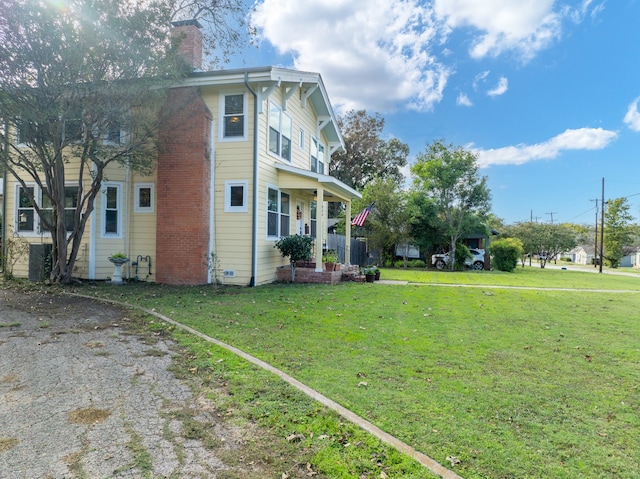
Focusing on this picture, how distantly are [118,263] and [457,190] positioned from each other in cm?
1876

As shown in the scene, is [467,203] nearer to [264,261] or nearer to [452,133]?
[452,133]

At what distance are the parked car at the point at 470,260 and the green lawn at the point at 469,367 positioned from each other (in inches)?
593

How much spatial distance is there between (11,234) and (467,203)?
71.4 feet

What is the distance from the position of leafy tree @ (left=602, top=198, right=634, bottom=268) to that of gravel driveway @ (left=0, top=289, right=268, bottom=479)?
163 feet

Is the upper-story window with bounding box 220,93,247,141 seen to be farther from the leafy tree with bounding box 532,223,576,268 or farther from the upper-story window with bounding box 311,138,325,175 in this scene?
the leafy tree with bounding box 532,223,576,268

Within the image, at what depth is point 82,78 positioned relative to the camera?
905 cm

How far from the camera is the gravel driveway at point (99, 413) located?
8.12 ft

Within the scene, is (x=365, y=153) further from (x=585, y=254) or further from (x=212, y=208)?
(x=585, y=254)

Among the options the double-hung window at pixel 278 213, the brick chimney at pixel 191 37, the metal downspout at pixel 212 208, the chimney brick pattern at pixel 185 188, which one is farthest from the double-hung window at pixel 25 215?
the double-hung window at pixel 278 213

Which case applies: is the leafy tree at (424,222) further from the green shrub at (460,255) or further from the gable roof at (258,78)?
the gable roof at (258,78)

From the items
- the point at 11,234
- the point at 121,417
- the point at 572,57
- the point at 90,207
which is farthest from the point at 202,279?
the point at 572,57

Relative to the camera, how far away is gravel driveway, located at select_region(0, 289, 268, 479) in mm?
2475

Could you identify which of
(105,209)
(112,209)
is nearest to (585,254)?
(112,209)

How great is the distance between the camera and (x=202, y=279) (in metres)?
11.2
